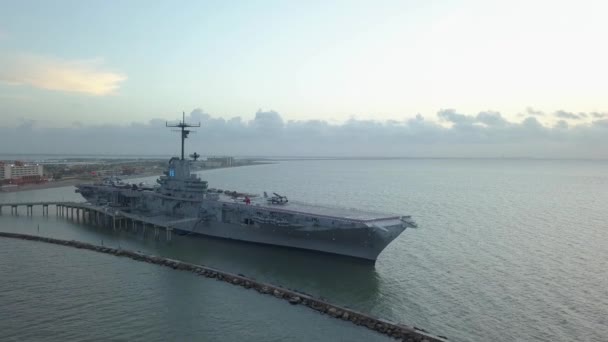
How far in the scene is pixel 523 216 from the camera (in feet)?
145

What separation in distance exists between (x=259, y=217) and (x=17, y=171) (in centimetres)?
7832

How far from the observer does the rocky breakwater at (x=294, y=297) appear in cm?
1556

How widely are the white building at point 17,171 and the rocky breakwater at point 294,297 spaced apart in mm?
67059

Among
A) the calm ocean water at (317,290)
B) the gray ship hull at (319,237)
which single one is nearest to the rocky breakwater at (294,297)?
the calm ocean water at (317,290)

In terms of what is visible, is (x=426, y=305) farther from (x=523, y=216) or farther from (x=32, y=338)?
(x=523, y=216)

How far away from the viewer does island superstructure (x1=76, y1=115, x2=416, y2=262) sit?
25.1 m

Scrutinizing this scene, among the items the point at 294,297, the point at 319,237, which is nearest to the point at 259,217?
the point at 319,237

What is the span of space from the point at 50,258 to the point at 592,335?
88.9ft

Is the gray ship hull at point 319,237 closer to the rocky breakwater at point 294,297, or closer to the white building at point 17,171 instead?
the rocky breakwater at point 294,297

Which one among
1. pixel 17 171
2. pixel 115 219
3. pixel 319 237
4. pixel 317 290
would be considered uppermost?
pixel 17 171

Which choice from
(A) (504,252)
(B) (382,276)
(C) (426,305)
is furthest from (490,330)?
(A) (504,252)

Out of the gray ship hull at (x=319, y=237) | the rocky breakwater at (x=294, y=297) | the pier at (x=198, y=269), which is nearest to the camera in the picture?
the rocky breakwater at (x=294, y=297)

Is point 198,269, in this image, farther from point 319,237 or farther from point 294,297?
point 319,237

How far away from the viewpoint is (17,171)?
8619 cm
